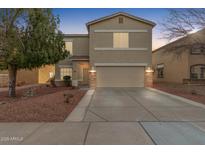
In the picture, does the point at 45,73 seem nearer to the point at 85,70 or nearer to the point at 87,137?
the point at 85,70

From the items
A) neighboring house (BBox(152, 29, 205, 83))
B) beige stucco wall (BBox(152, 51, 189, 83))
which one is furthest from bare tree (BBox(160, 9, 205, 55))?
beige stucco wall (BBox(152, 51, 189, 83))

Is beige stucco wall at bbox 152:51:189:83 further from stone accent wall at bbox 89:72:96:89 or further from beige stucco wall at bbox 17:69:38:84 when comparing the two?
beige stucco wall at bbox 17:69:38:84

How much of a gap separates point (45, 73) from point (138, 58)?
15.8 meters

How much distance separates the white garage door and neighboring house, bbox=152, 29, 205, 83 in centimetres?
341

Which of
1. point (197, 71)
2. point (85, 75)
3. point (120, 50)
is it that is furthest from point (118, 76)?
point (197, 71)

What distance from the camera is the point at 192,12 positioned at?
1822cm

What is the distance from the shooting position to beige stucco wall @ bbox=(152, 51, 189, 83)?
29.6m

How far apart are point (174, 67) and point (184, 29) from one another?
1458 cm

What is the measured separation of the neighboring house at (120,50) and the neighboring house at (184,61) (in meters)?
2.55

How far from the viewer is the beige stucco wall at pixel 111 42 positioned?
77.6 feet

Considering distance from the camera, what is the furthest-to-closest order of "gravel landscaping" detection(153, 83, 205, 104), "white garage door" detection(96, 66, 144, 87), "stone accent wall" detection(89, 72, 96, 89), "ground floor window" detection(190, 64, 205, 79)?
1. "ground floor window" detection(190, 64, 205, 79)
2. "white garage door" detection(96, 66, 144, 87)
3. "stone accent wall" detection(89, 72, 96, 89)
4. "gravel landscaping" detection(153, 83, 205, 104)

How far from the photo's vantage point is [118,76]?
2378 centimetres

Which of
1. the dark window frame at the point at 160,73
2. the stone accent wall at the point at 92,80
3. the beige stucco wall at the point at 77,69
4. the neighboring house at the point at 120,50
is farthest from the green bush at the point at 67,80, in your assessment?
the dark window frame at the point at 160,73
